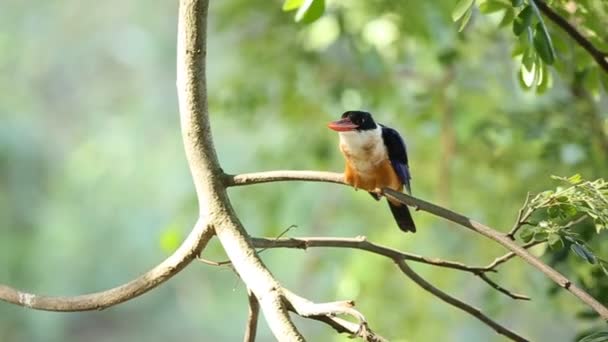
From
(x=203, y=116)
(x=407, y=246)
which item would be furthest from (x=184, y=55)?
(x=407, y=246)

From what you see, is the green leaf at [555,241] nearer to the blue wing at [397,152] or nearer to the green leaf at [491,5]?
the green leaf at [491,5]

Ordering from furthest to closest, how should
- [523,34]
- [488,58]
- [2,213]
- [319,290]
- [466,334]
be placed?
[2,213] < [466,334] < [319,290] < [488,58] < [523,34]

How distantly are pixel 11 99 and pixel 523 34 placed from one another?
2689mm

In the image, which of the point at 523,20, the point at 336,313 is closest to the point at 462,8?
the point at 523,20

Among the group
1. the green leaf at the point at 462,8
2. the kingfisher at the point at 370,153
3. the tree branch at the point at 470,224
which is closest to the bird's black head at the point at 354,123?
the kingfisher at the point at 370,153

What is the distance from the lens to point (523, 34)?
88 centimetres

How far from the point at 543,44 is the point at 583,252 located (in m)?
0.19

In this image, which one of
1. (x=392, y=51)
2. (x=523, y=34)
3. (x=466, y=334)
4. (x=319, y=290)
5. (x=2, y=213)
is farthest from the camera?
(x=2, y=213)

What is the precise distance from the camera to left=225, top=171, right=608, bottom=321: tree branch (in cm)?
81

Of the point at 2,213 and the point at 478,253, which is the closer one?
the point at 478,253

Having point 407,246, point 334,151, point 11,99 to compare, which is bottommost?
point 407,246

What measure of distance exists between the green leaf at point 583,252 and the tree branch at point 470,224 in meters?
0.03

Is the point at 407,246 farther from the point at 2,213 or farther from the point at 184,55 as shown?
the point at 2,213

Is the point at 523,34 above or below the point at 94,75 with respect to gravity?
below
